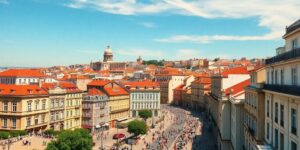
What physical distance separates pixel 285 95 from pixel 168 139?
192ft

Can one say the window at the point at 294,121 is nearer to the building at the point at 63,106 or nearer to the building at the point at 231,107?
the building at the point at 231,107

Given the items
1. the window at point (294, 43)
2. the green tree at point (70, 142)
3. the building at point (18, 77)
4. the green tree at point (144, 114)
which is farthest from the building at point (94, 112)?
the window at point (294, 43)

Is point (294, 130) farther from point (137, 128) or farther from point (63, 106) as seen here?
point (63, 106)

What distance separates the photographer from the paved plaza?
210ft

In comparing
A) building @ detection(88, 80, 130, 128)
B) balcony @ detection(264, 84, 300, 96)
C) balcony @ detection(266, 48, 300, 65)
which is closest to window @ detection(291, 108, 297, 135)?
balcony @ detection(264, 84, 300, 96)

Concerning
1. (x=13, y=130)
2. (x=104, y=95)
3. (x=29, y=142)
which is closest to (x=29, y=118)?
(x=13, y=130)

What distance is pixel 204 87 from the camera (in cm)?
13188

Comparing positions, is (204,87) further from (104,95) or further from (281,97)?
(281,97)

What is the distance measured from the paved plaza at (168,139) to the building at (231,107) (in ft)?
36.0

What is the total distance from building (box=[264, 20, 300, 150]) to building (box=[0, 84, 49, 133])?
5308cm

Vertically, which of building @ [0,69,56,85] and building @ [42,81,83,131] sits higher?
building @ [0,69,56,85]

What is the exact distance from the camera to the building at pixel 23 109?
74.1 m

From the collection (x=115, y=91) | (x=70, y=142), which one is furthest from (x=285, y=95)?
(x=115, y=91)

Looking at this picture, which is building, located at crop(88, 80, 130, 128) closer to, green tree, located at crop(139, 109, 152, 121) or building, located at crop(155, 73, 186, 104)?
green tree, located at crop(139, 109, 152, 121)
